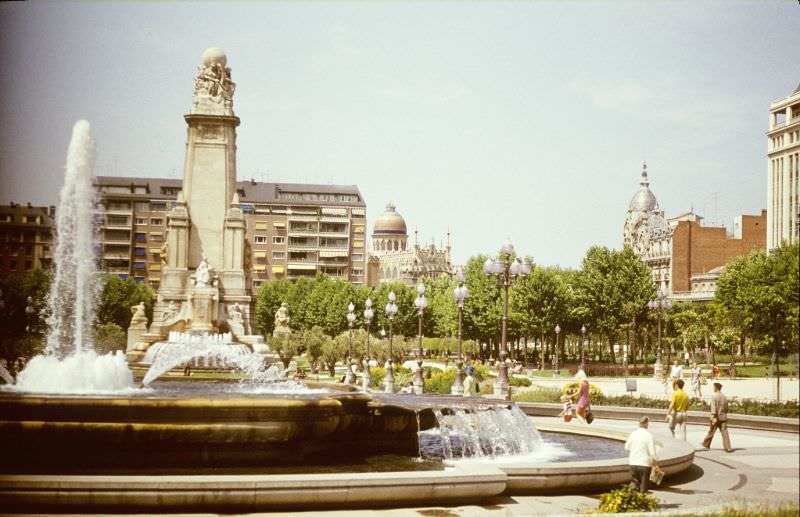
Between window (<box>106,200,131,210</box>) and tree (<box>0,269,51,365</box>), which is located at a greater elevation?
window (<box>106,200,131,210</box>)

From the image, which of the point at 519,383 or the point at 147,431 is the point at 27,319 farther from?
the point at 519,383

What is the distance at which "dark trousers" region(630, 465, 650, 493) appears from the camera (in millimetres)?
13062

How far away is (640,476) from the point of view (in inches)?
518

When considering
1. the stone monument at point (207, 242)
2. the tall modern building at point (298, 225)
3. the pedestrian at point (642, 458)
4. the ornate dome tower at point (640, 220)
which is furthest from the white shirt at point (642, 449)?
the tall modern building at point (298, 225)

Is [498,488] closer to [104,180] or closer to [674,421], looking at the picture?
[674,421]

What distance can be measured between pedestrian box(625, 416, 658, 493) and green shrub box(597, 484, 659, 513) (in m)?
0.84

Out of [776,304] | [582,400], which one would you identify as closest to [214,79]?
[582,400]

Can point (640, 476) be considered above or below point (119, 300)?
below

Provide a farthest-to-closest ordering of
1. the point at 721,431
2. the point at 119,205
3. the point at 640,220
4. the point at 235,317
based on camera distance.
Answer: the point at 640,220
the point at 119,205
the point at 235,317
the point at 721,431

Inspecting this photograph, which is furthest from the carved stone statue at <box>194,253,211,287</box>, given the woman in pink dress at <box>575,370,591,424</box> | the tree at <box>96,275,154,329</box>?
the woman in pink dress at <box>575,370,591,424</box>

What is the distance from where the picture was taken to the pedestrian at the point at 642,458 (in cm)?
1307

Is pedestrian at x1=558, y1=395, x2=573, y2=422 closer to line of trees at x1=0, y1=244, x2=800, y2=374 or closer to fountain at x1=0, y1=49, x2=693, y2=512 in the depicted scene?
fountain at x1=0, y1=49, x2=693, y2=512

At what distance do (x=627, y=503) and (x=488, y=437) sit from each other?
623 centimetres

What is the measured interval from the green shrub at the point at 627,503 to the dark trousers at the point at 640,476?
31.4 inches
